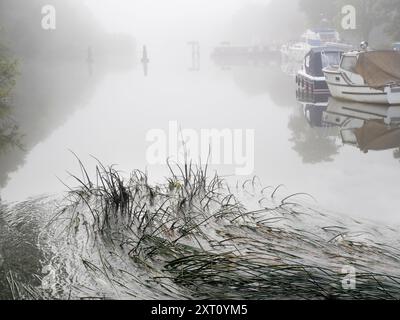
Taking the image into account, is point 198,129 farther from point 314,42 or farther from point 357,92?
point 314,42

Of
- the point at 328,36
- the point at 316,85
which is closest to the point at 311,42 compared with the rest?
the point at 328,36

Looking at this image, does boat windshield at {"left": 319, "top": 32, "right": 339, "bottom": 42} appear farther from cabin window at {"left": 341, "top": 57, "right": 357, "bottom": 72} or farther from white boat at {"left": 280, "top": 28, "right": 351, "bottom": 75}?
cabin window at {"left": 341, "top": 57, "right": 357, "bottom": 72}

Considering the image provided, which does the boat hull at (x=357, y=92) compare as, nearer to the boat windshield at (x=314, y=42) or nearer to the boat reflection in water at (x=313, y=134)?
the boat reflection in water at (x=313, y=134)

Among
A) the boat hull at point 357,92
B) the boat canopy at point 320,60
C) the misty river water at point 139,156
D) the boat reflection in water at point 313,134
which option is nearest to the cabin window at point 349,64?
the boat hull at point 357,92

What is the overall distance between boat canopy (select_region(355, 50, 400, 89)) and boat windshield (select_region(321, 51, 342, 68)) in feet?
18.0

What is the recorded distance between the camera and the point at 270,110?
→ 79.7 feet

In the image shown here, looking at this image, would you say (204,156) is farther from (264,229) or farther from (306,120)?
(306,120)

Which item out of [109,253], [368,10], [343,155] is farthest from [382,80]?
[368,10]

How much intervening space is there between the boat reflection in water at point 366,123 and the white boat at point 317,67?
2.81 metres

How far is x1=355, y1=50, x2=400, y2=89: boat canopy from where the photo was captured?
2227 cm

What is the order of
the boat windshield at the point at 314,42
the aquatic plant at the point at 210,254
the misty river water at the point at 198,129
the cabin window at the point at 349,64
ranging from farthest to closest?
the boat windshield at the point at 314,42, the cabin window at the point at 349,64, the misty river water at the point at 198,129, the aquatic plant at the point at 210,254

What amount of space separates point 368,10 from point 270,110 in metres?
34.7

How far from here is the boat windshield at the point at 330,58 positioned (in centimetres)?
2819

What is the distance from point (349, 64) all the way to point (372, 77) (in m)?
Answer: 1.71
